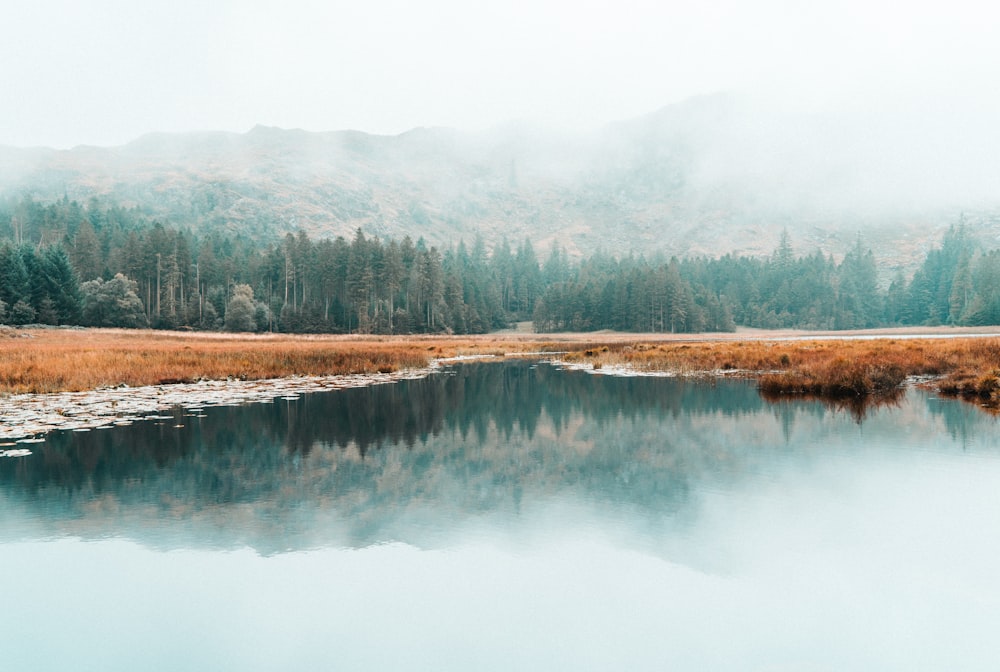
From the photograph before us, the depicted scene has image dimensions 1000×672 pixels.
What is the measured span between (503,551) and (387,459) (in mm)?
7700

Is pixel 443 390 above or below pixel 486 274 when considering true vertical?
below

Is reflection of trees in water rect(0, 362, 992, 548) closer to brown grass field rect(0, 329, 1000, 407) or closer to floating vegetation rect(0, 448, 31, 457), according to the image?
floating vegetation rect(0, 448, 31, 457)

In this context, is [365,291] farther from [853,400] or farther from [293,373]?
[853,400]

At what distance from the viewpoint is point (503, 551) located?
36.4 ft

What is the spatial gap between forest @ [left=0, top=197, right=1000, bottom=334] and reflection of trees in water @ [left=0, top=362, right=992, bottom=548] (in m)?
78.5

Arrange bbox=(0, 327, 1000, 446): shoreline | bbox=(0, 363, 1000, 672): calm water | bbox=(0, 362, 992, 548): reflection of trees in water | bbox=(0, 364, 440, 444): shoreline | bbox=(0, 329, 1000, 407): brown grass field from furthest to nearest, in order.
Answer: bbox=(0, 329, 1000, 407): brown grass field → bbox=(0, 327, 1000, 446): shoreline → bbox=(0, 364, 440, 444): shoreline → bbox=(0, 362, 992, 548): reflection of trees in water → bbox=(0, 363, 1000, 672): calm water

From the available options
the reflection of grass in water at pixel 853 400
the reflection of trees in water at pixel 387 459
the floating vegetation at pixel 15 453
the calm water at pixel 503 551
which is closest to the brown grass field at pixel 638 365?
the reflection of grass in water at pixel 853 400

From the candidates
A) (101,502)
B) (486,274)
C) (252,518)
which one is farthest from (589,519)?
(486,274)

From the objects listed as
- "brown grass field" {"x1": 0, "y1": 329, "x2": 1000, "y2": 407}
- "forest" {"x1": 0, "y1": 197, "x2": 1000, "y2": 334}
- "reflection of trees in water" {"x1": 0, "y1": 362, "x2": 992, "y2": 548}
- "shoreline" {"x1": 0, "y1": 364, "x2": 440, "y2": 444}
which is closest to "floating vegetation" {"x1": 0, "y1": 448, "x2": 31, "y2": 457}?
"shoreline" {"x1": 0, "y1": 364, "x2": 440, "y2": 444}

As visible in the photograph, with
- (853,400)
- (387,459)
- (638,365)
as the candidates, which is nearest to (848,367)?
(853,400)

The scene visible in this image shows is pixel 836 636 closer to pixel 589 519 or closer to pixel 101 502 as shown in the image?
pixel 589 519

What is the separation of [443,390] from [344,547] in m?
24.7

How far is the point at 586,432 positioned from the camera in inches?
893

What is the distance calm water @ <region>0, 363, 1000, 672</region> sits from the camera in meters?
7.88
